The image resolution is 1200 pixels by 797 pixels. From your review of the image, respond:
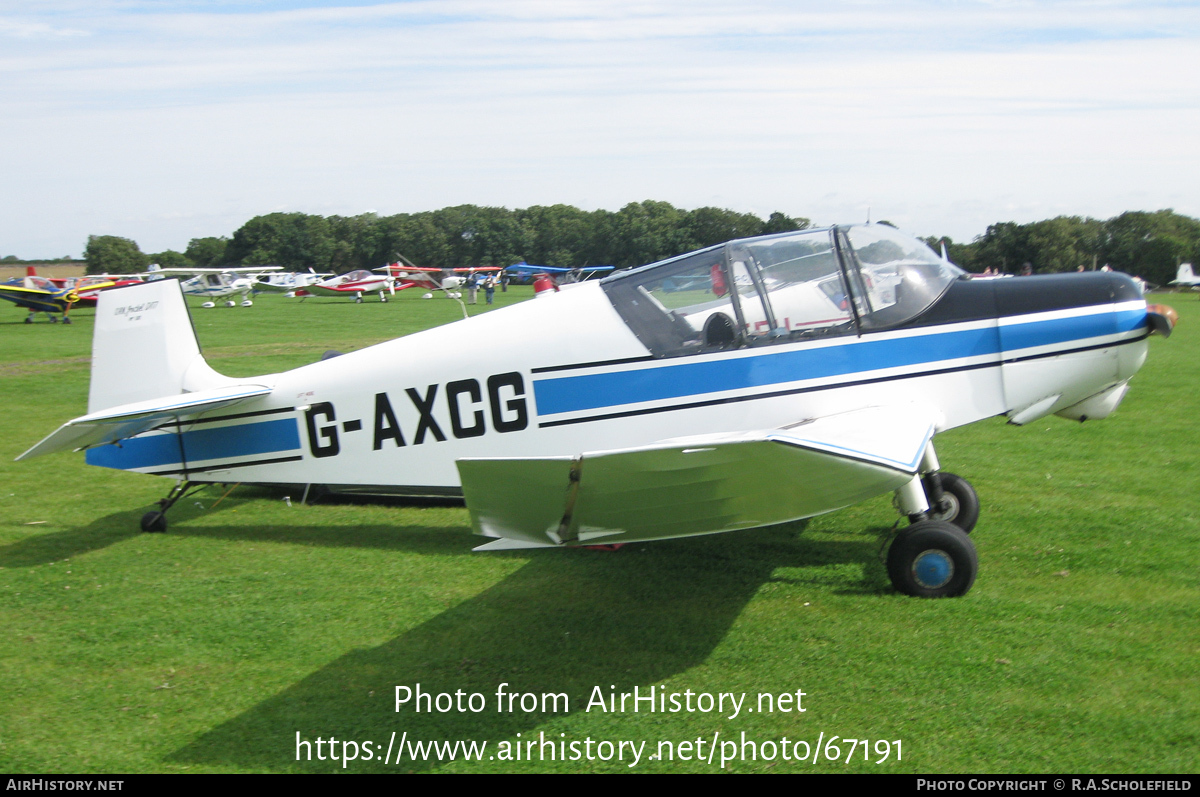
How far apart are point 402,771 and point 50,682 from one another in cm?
206

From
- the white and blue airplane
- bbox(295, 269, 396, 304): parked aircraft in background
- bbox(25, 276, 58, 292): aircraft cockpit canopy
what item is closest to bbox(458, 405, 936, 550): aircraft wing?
the white and blue airplane

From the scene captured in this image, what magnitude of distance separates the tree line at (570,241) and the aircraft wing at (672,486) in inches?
106

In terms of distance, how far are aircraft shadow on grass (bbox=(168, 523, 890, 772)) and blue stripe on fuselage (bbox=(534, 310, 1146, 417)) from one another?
1.22m

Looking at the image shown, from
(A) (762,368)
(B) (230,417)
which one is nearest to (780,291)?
(A) (762,368)

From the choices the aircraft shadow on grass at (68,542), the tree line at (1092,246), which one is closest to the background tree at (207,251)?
the tree line at (1092,246)

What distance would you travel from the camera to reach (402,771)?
134 inches

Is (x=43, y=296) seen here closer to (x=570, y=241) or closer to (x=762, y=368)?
(x=570, y=241)

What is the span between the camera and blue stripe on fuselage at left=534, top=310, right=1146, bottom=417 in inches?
200

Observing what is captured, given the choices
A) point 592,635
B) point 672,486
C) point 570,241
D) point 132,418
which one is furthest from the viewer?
point 570,241

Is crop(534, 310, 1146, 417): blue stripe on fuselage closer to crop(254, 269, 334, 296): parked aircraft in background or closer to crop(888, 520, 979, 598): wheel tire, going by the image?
crop(888, 520, 979, 598): wheel tire

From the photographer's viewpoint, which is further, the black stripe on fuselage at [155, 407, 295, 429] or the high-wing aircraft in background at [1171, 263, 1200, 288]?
the high-wing aircraft in background at [1171, 263, 1200, 288]

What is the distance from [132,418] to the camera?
18.5ft

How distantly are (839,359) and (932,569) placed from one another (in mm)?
1312
